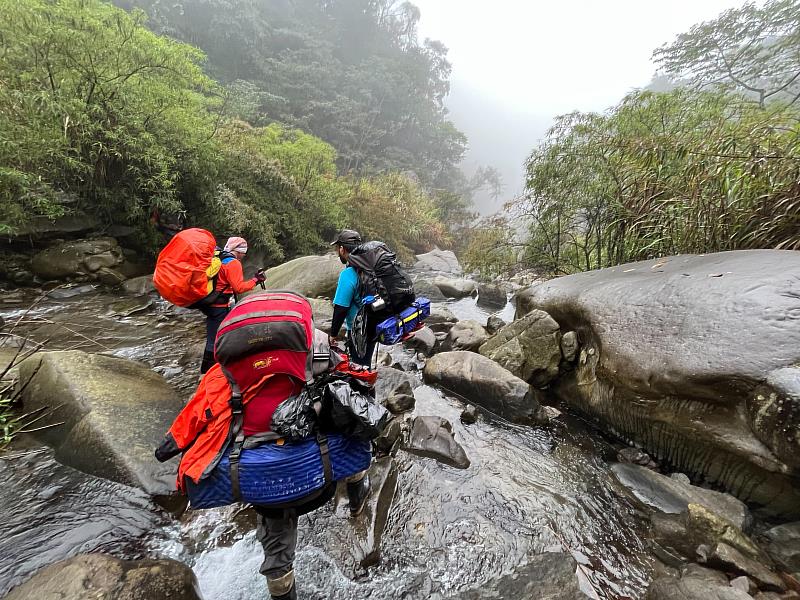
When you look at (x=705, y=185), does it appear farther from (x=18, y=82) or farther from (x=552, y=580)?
(x=18, y=82)

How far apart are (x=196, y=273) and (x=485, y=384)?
3971 mm

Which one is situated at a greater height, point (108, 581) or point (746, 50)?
point (746, 50)

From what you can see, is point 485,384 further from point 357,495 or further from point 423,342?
point 357,495

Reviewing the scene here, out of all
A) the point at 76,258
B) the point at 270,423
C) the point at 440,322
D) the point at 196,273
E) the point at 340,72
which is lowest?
the point at 440,322

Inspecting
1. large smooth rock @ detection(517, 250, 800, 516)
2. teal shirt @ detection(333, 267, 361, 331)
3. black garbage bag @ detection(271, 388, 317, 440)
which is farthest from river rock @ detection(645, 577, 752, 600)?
teal shirt @ detection(333, 267, 361, 331)

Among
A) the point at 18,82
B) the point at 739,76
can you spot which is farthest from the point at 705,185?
the point at 739,76

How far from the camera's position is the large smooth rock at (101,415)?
10.3 feet

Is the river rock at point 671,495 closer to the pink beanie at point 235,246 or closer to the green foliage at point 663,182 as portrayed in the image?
the green foliage at point 663,182

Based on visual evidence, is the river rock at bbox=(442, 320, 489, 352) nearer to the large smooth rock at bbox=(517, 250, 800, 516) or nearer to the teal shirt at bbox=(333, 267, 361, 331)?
the large smooth rock at bbox=(517, 250, 800, 516)

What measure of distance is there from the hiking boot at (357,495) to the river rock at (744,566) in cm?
275

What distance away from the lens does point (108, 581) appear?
83.7 inches

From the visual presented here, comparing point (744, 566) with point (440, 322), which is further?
point (440, 322)

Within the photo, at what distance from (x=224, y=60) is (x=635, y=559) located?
128ft

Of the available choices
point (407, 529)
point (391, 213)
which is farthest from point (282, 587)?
point (391, 213)
